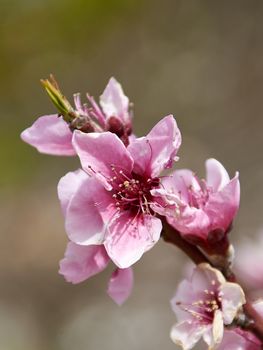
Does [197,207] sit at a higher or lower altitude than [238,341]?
higher

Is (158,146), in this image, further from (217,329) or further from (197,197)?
(217,329)

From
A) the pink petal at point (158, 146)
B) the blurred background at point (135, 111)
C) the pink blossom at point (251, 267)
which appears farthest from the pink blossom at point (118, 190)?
the blurred background at point (135, 111)

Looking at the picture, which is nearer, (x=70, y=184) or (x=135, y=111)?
(x=70, y=184)

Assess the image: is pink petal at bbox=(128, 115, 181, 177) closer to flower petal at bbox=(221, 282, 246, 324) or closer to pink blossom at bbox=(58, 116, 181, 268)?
pink blossom at bbox=(58, 116, 181, 268)

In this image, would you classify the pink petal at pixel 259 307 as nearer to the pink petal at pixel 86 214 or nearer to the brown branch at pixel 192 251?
the brown branch at pixel 192 251

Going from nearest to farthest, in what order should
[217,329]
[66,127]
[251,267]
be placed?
[217,329] → [66,127] → [251,267]

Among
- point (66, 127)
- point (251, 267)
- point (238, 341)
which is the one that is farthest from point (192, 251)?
point (251, 267)

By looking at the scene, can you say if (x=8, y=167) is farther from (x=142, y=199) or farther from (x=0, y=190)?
(x=142, y=199)

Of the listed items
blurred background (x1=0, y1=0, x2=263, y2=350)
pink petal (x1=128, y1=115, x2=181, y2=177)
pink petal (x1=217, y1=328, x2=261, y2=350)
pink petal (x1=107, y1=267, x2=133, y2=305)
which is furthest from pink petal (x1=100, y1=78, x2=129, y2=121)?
blurred background (x1=0, y1=0, x2=263, y2=350)
